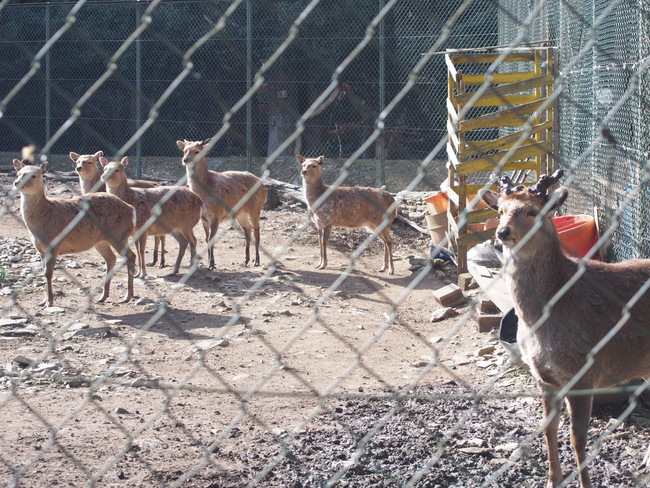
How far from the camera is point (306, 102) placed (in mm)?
17625

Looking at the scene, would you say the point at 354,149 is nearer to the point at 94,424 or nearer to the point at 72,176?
the point at 72,176

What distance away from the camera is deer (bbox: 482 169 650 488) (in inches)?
151

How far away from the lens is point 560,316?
3951mm

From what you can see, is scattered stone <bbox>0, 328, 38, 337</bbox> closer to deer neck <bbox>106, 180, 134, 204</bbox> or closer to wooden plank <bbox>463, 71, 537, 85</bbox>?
deer neck <bbox>106, 180, 134, 204</bbox>

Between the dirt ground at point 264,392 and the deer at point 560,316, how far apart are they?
1.07ft

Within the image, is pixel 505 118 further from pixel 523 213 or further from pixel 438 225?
pixel 523 213

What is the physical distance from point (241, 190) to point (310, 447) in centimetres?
735

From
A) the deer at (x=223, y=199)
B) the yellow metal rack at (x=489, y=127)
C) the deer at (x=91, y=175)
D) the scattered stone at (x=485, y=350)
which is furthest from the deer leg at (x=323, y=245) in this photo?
the scattered stone at (x=485, y=350)

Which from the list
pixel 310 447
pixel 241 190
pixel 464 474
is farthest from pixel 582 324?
pixel 241 190

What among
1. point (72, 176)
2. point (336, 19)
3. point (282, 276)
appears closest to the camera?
point (282, 276)

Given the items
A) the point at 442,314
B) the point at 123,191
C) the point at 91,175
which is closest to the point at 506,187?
the point at 442,314

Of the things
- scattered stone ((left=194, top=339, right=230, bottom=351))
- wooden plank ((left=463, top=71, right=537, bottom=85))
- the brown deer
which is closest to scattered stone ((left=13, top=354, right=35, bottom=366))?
scattered stone ((left=194, top=339, right=230, bottom=351))

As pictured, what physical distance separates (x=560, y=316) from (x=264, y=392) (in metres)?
1.74

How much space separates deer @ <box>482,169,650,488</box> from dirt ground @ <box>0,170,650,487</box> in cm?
33
